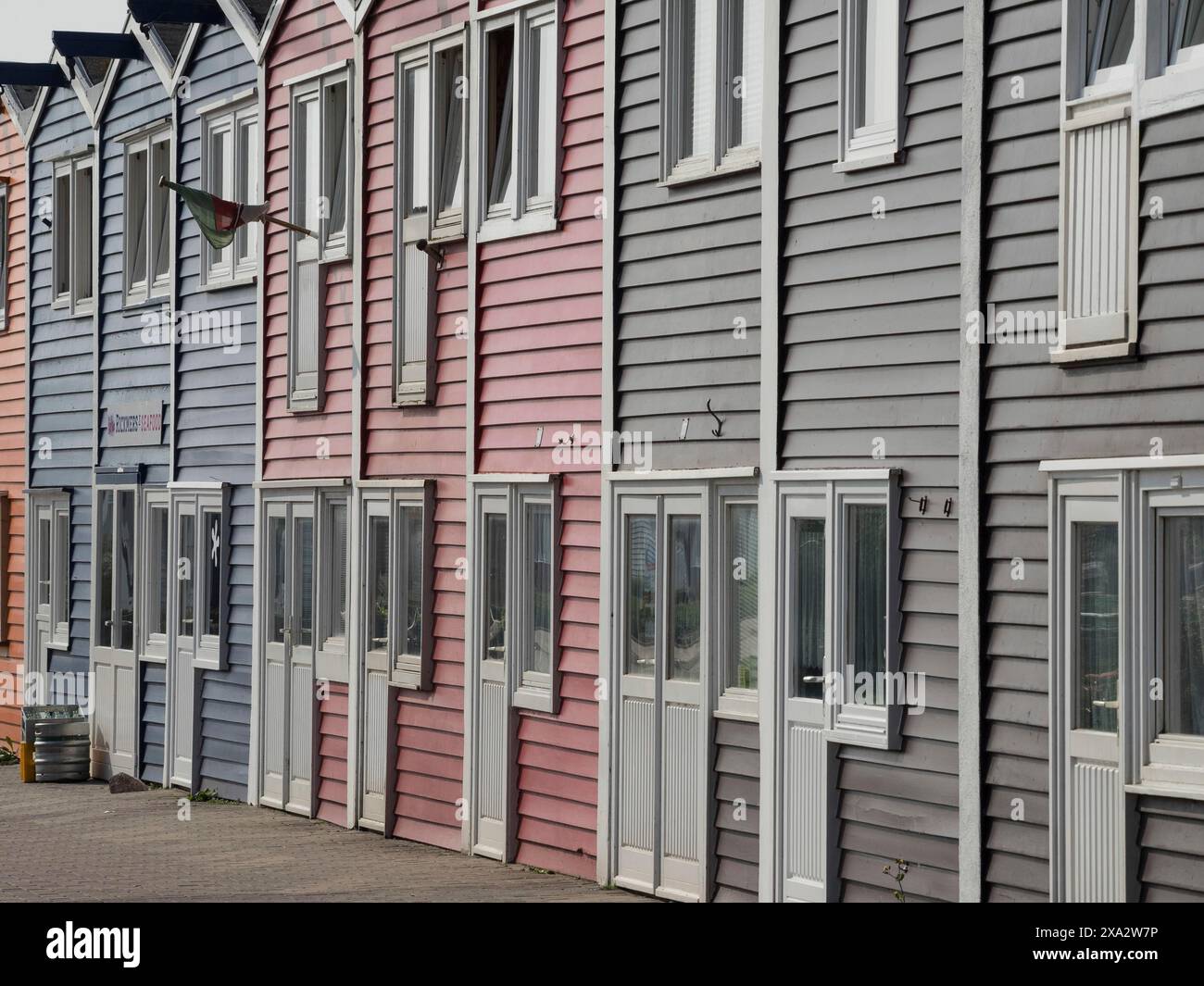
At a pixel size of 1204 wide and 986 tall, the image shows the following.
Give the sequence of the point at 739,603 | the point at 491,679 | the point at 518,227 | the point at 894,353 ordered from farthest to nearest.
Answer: the point at 491,679, the point at 518,227, the point at 739,603, the point at 894,353

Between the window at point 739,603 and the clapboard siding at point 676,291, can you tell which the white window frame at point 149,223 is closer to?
the clapboard siding at point 676,291

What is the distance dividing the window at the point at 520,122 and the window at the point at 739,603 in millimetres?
2833

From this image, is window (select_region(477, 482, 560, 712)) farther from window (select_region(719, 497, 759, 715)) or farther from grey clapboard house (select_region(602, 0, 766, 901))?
window (select_region(719, 497, 759, 715))

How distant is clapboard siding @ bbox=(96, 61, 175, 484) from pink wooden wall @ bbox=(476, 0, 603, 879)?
6649 mm

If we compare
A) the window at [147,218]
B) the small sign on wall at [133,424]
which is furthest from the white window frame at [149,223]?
the small sign on wall at [133,424]

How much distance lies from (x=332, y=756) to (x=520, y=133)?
5.70m

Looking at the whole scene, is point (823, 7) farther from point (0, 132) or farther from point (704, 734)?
point (0, 132)

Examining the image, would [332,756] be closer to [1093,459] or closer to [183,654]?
[183,654]

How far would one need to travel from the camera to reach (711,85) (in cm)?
1175

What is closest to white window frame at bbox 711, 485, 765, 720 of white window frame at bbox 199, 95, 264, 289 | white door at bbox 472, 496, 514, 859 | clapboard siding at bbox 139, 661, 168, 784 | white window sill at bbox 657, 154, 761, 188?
white window sill at bbox 657, 154, 761, 188

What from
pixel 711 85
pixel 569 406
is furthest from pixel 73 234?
pixel 711 85

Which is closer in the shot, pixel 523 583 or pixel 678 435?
pixel 678 435

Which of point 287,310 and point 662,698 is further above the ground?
point 287,310

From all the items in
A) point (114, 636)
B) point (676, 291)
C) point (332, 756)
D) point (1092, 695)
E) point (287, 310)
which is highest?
point (287, 310)
